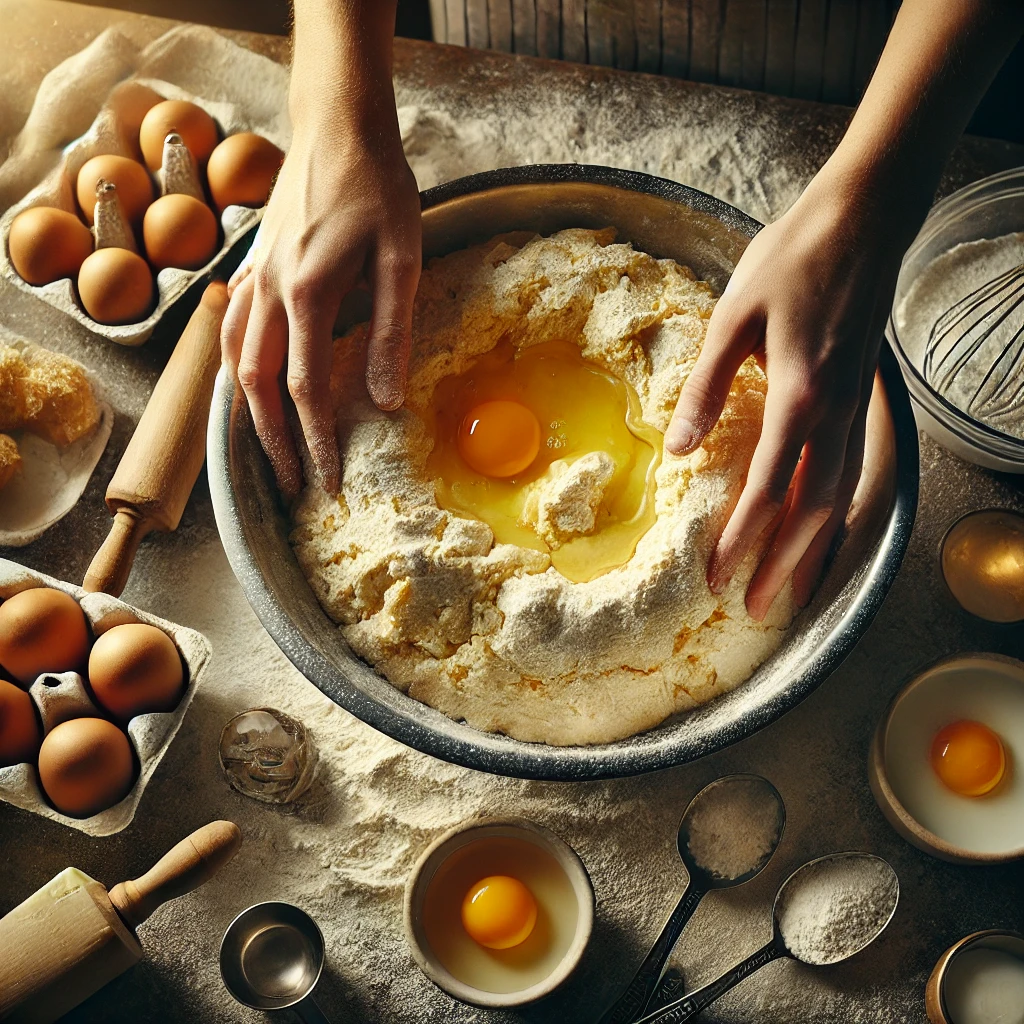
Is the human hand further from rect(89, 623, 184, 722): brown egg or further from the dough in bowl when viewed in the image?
rect(89, 623, 184, 722): brown egg

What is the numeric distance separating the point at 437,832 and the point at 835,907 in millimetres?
725

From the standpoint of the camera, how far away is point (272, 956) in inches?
69.7

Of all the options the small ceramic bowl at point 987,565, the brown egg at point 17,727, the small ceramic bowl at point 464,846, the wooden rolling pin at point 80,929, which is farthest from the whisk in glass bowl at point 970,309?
the brown egg at point 17,727

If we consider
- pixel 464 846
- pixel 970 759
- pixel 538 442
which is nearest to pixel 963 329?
pixel 970 759

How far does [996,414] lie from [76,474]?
190 cm

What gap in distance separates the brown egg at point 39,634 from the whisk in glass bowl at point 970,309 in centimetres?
166

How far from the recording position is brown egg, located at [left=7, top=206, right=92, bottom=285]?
1.97 metres

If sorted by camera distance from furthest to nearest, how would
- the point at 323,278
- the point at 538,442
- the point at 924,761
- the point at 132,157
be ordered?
1. the point at 132,157
2. the point at 924,761
3. the point at 538,442
4. the point at 323,278

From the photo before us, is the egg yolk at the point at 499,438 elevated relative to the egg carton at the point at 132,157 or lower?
lower

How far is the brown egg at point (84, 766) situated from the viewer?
1.65 metres

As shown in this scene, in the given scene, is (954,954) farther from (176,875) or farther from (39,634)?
(39,634)

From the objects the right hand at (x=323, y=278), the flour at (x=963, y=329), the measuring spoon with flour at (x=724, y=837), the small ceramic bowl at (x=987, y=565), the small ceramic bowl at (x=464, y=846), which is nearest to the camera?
the right hand at (x=323, y=278)

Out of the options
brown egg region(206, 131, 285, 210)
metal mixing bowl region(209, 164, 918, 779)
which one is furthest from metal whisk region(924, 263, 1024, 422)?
brown egg region(206, 131, 285, 210)

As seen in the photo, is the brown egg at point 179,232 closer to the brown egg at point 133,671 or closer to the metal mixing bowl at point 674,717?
the metal mixing bowl at point 674,717
